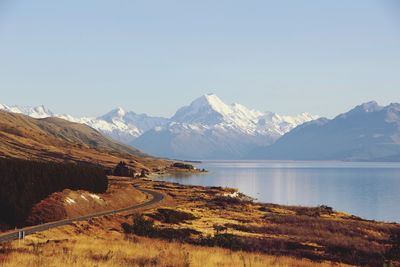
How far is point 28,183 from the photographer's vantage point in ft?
157

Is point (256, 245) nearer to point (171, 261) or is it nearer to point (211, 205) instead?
point (171, 261)

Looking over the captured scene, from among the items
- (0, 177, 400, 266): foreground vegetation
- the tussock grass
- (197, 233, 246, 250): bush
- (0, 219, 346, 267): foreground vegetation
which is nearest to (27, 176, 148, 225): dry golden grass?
(0, 177, 400, 266): foreground vegetation

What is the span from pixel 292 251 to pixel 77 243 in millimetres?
16630

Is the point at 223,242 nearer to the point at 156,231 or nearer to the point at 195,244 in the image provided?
the point at 195,244

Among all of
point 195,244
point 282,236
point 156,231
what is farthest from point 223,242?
point 282,236

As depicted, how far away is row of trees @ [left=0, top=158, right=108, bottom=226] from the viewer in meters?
42.9

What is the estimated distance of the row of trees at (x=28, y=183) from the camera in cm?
4291

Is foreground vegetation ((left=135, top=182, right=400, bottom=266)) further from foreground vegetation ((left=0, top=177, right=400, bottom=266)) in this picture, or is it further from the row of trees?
the row of trees

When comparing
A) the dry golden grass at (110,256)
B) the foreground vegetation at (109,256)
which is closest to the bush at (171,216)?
the foreground vegetation at (109,256)

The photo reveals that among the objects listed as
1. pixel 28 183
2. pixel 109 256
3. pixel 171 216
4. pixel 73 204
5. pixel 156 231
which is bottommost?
pixel 156 231

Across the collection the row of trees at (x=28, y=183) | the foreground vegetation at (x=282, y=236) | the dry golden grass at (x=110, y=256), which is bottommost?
the foreground vegetation at (x=282, y=236)

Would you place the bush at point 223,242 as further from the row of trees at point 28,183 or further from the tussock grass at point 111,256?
the row of trees at point 28,183

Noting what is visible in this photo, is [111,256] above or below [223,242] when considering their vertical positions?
above

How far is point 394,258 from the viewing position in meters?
35.9
